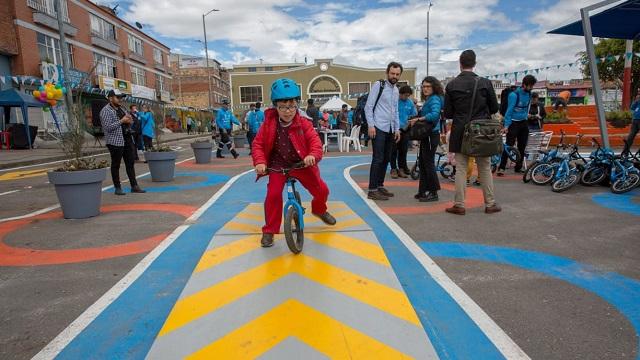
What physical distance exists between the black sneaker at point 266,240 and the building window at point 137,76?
144ft

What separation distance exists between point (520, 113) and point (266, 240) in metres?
7.00

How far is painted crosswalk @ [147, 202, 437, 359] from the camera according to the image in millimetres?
2363

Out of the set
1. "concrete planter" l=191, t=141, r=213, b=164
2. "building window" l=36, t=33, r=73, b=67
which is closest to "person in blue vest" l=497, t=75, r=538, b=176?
"concrete planter" l=191, t=141, r=213, b=164

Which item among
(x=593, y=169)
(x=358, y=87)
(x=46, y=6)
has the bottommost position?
(x=593, y=169)

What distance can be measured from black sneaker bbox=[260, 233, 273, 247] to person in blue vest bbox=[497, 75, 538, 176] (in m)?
6.73

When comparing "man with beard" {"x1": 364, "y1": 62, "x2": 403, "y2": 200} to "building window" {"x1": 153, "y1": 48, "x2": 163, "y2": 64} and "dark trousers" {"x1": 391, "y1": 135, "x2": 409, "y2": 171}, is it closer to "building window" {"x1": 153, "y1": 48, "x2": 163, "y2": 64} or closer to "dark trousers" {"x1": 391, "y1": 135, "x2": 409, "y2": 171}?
"dark trousers" {"x1": 391, "y1": 135, "x2": 409, "y2": 171}

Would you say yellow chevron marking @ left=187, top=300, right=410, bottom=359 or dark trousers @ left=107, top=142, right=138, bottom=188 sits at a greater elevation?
dark trousers @ left=107, top=142, right=138, bottom=188

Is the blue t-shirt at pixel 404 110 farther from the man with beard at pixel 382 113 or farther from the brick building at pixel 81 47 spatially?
the brick building at pixel 81 47

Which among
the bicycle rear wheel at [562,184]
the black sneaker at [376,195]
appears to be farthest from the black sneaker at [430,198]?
the bicycle rear wheel at [562,184]

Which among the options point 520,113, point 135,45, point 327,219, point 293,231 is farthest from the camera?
point 135,45

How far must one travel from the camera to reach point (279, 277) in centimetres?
332

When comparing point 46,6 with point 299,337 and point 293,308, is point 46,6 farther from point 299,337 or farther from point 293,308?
point 299,337

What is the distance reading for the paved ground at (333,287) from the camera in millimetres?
2535


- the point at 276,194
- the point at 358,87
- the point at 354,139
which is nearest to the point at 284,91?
the point at 276,194
